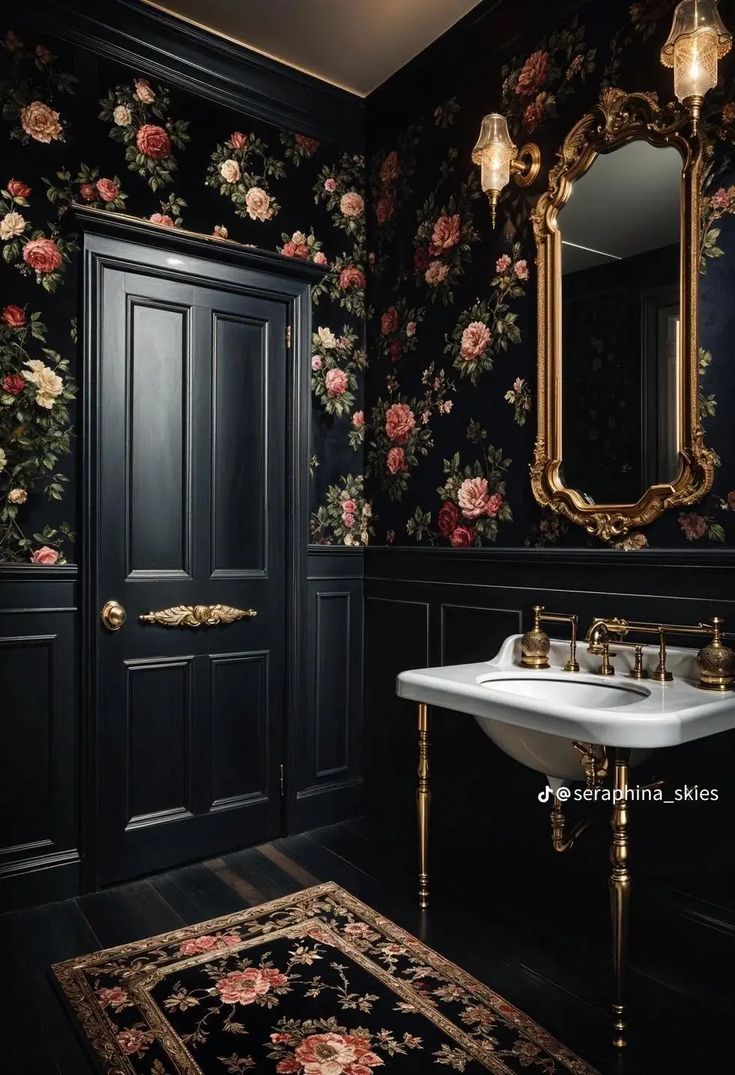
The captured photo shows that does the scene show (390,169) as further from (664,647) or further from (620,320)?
(664,647)

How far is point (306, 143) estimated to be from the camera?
117 inches

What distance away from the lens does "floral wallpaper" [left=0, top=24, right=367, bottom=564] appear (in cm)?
238

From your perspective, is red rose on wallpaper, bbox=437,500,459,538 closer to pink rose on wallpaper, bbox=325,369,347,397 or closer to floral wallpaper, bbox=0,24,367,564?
floral wallpaper, bbox=0,24,367,564

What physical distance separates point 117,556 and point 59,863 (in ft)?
3.14

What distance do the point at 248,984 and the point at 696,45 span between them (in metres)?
2.43

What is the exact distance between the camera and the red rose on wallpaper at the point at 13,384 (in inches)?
92.8

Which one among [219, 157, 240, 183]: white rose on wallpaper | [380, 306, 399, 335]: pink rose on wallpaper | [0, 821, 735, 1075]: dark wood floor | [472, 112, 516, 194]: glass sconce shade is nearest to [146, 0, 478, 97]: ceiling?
[219, 157, 240, 183]: white rose on wallpaper

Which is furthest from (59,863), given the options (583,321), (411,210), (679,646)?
(411,210)

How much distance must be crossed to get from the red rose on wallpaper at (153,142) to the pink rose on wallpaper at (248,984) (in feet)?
8.05

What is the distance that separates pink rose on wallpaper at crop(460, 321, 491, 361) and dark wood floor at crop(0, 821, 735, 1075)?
166cm

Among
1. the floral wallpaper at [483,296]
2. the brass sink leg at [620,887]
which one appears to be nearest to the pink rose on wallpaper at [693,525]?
the floral wallpaper at [483,296]

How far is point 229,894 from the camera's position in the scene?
8.06 feet

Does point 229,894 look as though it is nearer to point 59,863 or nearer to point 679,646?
point 59,863

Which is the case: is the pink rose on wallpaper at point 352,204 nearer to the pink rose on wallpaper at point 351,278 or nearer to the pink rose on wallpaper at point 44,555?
the pink rose on wallpaper at point 351,278
